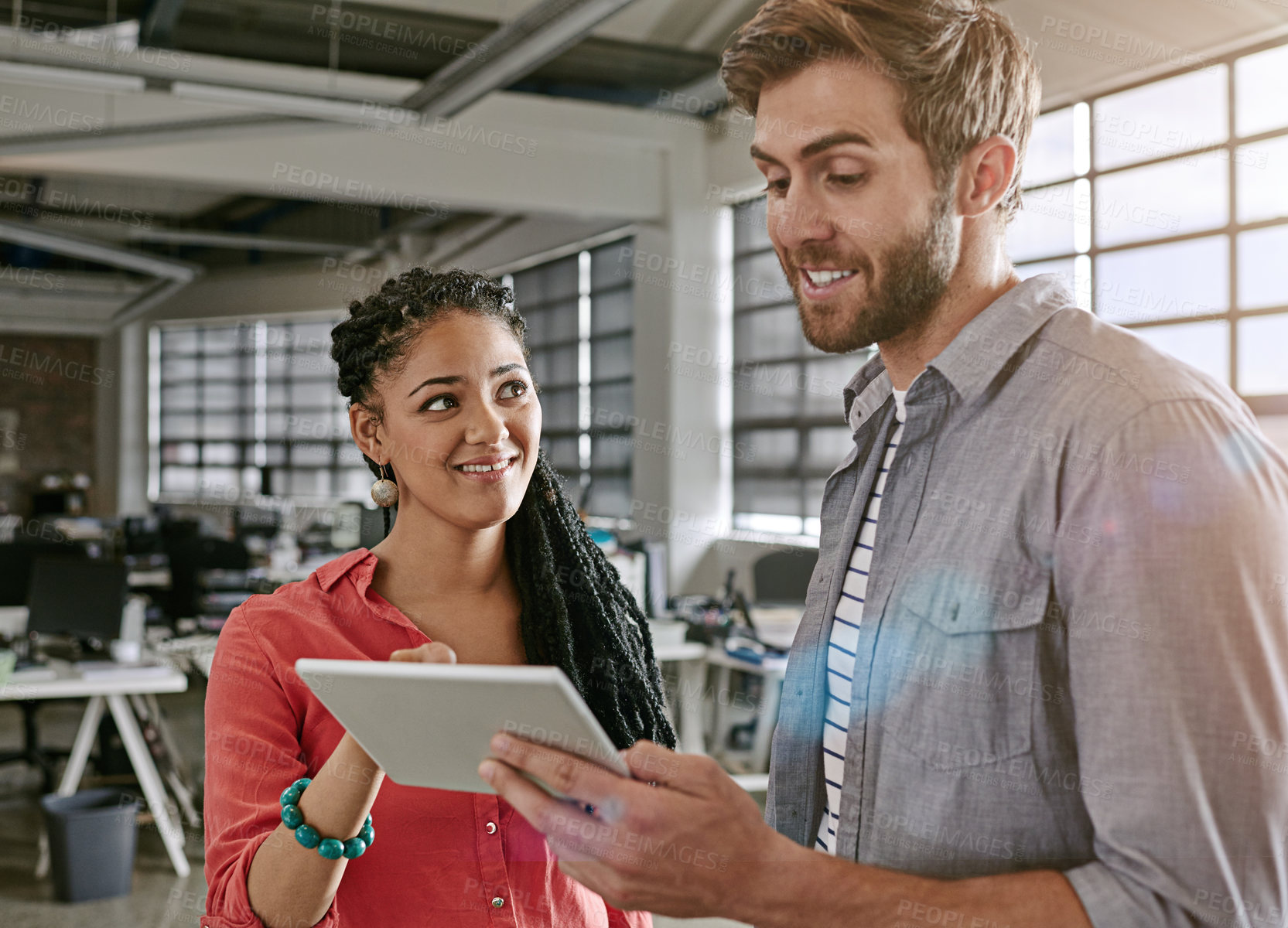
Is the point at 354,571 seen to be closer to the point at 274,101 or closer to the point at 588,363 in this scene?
the point at 274,101

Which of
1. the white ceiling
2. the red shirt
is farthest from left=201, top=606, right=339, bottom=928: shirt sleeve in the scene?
the white ceiling

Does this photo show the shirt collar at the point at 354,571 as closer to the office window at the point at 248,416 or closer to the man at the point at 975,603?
the man at the point at 975,603

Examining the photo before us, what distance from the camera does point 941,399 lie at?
45.4 inches

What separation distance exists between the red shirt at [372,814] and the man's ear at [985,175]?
99cm

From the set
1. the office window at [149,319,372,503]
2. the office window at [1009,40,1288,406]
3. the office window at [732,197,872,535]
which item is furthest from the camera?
the office window at [149,319,372,503]

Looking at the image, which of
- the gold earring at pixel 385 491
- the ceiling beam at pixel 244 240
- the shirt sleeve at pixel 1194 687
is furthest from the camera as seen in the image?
the ceiling beam at pixel 244 240

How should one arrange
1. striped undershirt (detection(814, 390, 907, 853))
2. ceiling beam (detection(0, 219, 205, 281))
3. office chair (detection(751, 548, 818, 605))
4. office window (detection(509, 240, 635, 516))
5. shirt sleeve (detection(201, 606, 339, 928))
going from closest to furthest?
striped undershirt (detection(814, 390, 907, 853)) → shirt sleeve (detection(201, 606, 339, 928)) → office chair (detection(751, 548, 818, 605)) → ceiling beam (detection(0, 219, 205, 281)) → office window (detection(509, 240, 635, 516))

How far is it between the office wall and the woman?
52.8 feet

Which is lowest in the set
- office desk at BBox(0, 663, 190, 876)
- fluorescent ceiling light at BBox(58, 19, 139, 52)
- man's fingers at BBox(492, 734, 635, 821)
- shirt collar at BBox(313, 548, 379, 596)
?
office desk at BBox(0, 663, 190, 876)

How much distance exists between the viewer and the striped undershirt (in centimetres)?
121

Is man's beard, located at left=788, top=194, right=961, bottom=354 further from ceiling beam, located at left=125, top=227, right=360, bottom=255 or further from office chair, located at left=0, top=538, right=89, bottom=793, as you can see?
ceiling beam, located at left=125, top=227, right=360, bottom=255

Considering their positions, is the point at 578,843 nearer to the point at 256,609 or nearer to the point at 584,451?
the point at 256,609

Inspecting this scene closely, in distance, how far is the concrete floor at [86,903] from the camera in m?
3.91

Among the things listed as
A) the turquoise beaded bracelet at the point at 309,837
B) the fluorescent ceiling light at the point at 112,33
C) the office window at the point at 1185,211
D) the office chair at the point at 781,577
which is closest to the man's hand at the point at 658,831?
the turquoise beaded bracelet at the point at 309,837
